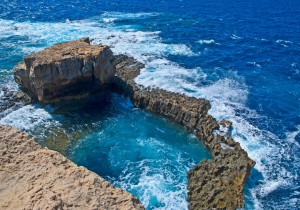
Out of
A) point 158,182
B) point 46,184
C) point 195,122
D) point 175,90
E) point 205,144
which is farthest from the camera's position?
point 175,90

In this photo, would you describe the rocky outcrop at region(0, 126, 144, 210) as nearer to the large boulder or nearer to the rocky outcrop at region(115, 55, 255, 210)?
the rocky outcrop at region(115, 55, 255, 210)

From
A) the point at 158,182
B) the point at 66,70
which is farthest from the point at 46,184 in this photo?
the point at 66,70

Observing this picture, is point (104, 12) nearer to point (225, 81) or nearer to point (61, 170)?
point (225, 81)

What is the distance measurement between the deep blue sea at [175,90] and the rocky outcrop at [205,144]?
1.29 meters

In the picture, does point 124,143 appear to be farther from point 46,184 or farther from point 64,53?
point 46,184

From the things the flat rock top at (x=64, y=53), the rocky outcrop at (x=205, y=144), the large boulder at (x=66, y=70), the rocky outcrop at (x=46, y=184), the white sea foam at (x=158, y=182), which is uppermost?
the rocky outcrop at (x=46, y=184)

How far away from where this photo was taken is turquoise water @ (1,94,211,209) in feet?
108

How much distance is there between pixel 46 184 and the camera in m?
14.7

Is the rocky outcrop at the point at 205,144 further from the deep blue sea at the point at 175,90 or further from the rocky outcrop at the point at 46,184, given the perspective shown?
the rocky outcrop at the point at 46,184

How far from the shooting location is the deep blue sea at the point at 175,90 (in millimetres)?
34562

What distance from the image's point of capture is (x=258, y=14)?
9338cm

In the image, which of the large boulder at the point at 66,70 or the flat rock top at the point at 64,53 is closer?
the large boulder at the point at 66,70

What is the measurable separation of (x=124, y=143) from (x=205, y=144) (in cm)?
993

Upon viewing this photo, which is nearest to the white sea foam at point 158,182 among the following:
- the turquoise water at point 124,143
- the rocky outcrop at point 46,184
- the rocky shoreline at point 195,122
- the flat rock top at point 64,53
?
the turquoise water at point 124,143
